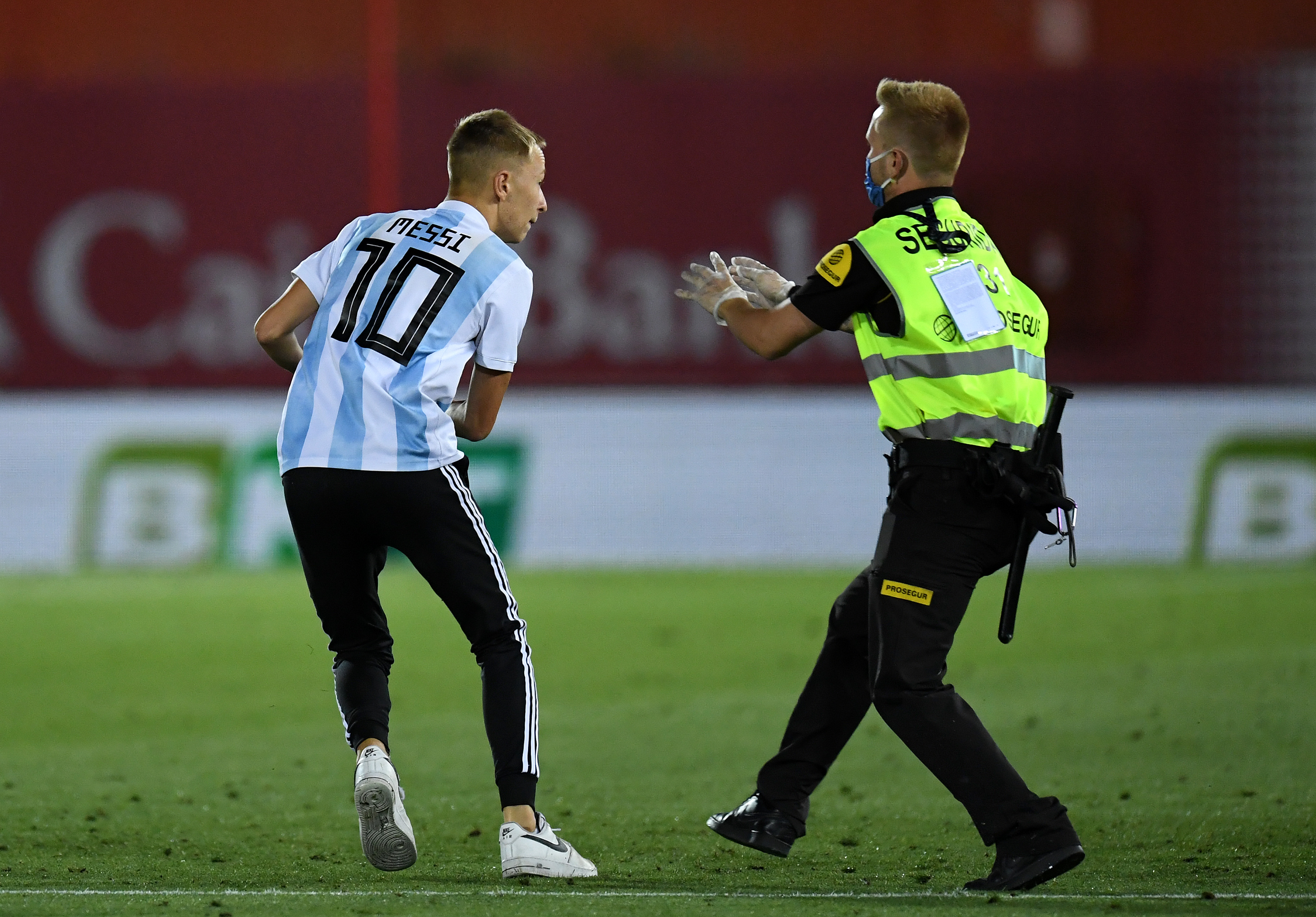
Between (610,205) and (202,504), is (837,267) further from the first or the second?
(610,205)

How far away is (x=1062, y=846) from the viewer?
3.96 meters

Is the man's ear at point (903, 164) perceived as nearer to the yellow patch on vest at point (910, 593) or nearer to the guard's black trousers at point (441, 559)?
the yellow patch on vest at point (910, 593)

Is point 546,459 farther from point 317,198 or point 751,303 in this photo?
point 751,303

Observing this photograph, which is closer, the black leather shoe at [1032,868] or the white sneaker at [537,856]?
the black leather shoe at [1032,868]

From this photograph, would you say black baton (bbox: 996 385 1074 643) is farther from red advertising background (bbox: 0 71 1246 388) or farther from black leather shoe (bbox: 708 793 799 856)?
red advertising background (bbox: 0 71 1246 388)

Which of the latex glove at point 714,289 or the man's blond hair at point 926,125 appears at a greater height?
the man's blond hair at point 926,125

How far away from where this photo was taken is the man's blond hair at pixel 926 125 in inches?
167

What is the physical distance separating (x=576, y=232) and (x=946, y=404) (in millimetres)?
9232

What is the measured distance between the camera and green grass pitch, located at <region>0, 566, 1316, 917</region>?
415 cm

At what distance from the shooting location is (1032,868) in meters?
3.96

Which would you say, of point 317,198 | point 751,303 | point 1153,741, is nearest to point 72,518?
point 317,198

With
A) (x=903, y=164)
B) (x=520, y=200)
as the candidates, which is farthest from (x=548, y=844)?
(x=903, y=164)

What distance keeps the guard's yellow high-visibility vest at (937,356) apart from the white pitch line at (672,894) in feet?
3.25

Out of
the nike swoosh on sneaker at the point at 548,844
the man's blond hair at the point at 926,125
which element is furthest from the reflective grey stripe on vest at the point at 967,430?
the nike swoosh on sneaker at the point at 548,844
